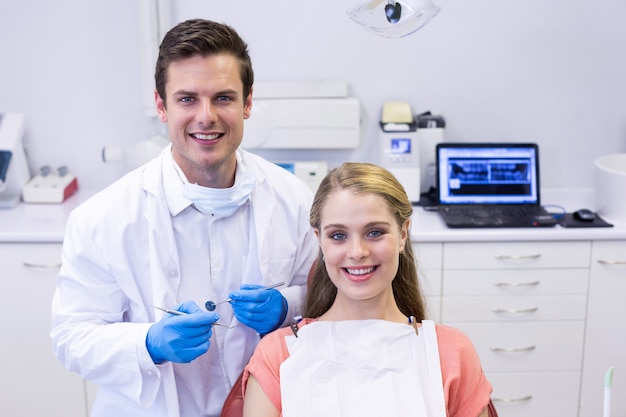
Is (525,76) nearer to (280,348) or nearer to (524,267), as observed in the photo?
(524,267)

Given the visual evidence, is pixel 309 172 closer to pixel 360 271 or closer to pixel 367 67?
pixel 367 67

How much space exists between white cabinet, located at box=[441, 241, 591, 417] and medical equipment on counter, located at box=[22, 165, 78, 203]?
1.41 metres

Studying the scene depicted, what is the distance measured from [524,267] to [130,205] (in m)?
1.52

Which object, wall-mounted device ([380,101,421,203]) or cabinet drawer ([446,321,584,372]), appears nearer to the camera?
cabinet drawer ([446,321,584,372])

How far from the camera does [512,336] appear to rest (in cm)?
282

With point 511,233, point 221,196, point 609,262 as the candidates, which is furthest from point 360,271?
point 609,262

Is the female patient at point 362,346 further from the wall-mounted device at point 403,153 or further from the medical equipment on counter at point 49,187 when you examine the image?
the medical equipment on counter at point 49,187

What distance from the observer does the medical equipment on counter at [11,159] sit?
9.69 feet

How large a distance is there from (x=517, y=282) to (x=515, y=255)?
10 centimetres

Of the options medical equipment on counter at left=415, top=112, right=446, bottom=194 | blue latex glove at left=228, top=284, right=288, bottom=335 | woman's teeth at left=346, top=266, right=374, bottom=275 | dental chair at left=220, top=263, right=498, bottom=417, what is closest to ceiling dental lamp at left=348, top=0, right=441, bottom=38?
woman's teeth at left=346, top=266, right=374, bottom=275

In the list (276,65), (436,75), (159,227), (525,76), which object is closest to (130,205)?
(159,227)

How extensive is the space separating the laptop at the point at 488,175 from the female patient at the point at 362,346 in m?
1.23

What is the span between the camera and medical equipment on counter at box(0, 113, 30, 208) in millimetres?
2953

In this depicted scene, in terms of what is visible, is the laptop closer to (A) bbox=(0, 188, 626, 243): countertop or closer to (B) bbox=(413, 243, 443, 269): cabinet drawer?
(A) bbox=(0, 188, 626, 243): countertop
